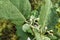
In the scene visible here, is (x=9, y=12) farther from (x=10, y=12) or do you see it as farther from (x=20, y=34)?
(x=20, y=34)

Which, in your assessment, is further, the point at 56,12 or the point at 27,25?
the point at 56,12

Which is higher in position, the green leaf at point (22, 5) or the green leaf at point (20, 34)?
the green leaf at point (22, 5)

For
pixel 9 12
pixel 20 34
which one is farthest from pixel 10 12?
pixel 20 34

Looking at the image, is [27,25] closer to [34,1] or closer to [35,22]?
[35,22]

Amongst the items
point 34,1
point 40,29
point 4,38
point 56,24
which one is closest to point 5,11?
point 40,29

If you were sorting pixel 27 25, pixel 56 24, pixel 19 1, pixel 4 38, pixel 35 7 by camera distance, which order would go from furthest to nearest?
pixel 35 7 < pixel 56 24 < pixel 4 38 < pixel 19 1 < pixel 27 25

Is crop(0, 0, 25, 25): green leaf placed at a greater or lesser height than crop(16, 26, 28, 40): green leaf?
greater
